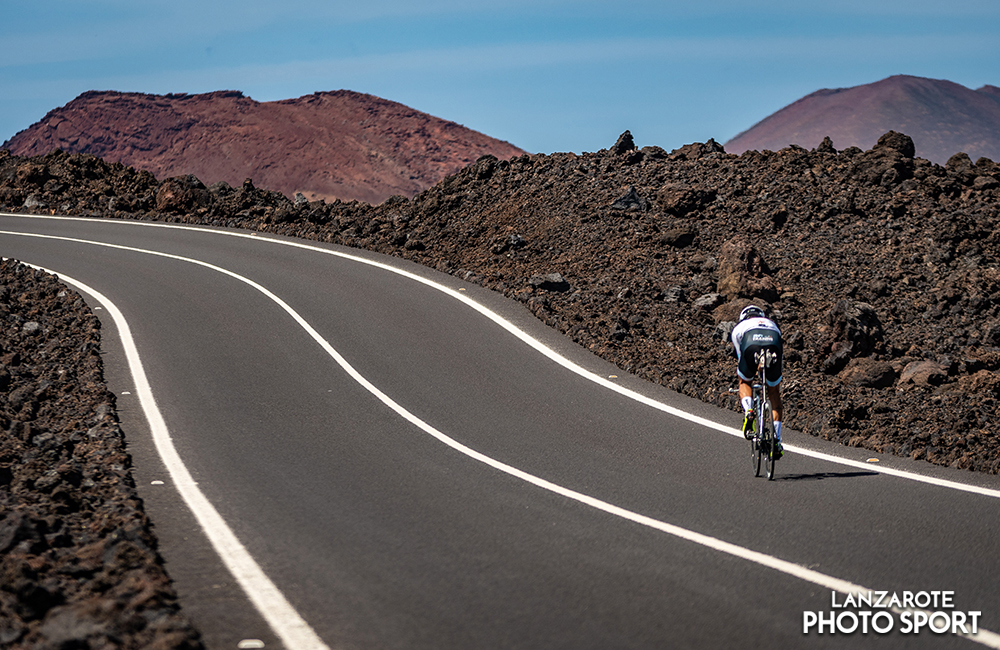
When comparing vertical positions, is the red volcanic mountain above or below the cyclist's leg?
above

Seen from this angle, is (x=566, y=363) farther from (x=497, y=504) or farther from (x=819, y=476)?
(x=497, y=504)

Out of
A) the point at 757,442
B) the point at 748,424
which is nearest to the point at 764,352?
the point at 748,424

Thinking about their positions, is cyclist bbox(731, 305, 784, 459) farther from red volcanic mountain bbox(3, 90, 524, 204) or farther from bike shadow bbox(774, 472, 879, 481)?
red volcanic mountain bbox(3, 90, 524, 204)

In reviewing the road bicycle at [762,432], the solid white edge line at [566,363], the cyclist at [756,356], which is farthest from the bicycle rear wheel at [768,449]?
the solid white edge line at [566,363]

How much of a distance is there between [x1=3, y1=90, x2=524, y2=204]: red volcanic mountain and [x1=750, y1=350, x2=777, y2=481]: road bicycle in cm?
10571

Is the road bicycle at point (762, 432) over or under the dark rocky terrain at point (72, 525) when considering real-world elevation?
over

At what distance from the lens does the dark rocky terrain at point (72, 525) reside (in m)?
4.88

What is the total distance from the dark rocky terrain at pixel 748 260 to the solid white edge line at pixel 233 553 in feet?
2.75

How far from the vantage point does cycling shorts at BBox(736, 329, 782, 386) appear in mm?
8594

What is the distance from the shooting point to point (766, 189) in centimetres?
2000

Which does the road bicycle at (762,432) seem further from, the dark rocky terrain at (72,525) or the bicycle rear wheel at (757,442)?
the dark rocky terrain at (72,525)

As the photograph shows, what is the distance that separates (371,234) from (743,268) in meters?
10.9

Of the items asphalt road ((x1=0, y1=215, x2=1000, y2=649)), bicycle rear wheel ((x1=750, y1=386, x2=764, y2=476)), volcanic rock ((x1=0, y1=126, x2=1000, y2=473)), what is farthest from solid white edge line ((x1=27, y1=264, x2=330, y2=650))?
volcanic rock ((x1=0, y1=126, x2=1000, y2=473))

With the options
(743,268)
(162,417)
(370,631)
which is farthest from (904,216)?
(370,631)
